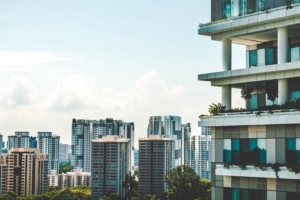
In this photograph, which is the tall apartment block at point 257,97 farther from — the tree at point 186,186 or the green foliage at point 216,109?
the tree at point 186,186

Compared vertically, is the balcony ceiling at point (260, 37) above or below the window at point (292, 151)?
above

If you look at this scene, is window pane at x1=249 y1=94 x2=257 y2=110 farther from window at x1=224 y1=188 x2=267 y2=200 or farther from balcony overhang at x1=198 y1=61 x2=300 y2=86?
window at x1=224 y1=188 x2=267 y2=200

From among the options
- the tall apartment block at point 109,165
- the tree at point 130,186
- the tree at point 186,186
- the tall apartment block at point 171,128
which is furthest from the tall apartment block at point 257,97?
the tall apartment block at point 171,128

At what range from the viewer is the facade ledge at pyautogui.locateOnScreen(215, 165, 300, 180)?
2467cm

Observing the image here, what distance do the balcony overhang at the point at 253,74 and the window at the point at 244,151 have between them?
2946 millimetres

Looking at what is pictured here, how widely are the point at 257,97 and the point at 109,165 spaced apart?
98336 millimetres

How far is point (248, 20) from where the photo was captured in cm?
2667

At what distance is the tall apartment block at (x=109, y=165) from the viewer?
4791 inches

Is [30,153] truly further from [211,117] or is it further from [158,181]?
[211,117]

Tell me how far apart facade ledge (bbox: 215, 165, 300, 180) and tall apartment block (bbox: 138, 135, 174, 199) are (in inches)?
3510

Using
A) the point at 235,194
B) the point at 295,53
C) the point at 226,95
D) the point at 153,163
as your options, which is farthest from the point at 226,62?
the point at 153,163

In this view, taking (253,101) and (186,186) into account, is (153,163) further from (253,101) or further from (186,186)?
(253,101)

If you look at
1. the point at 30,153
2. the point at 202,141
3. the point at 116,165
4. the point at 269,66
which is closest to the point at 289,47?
the point at 269,66

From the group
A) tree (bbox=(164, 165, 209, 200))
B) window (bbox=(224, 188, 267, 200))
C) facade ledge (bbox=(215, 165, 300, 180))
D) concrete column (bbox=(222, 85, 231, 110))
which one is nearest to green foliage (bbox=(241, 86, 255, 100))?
concrete column (bbox=(222, 85, 231, 110))
